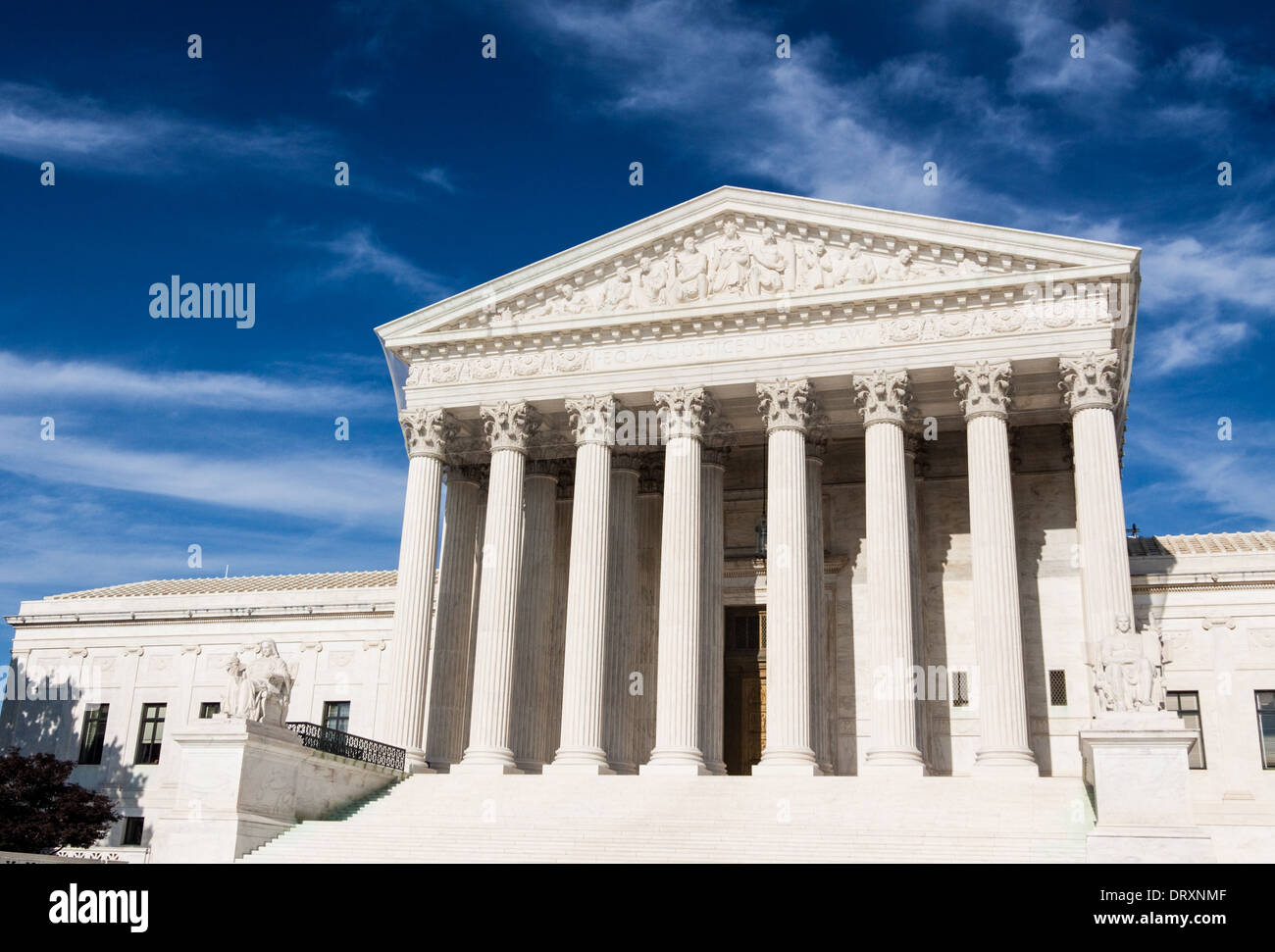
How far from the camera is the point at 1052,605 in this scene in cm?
3894

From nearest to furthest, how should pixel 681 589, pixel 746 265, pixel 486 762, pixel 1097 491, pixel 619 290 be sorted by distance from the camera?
pixel 1097 491, pixel 486 762, pixel 681 589, pixel 746 265, pixel 619 290

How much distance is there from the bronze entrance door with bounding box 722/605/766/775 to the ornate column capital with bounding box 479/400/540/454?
968 cm

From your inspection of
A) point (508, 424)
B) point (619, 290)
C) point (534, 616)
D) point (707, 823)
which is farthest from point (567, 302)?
point (707, 823)

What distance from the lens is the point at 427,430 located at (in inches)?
1575

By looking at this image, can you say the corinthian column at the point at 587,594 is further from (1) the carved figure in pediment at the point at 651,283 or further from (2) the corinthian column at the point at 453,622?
(2) the corinthian column at the point at 453,622

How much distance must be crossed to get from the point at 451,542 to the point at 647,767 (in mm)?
11233

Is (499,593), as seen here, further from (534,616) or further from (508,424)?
(508,424)

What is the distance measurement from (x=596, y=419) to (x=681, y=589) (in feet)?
20.0

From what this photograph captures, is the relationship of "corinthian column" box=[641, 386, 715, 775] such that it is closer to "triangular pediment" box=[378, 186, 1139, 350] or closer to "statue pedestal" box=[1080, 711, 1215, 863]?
"triangular pediment" box=[378, 186, 1139, 350]

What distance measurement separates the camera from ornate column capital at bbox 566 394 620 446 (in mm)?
38375

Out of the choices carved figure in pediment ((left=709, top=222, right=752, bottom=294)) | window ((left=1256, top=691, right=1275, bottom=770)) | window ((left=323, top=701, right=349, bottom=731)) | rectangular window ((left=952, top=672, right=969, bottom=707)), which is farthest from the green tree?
window ((left=1256, top=691, right=1275, bottom=770))

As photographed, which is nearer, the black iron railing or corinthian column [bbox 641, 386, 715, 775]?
the black iron railing
